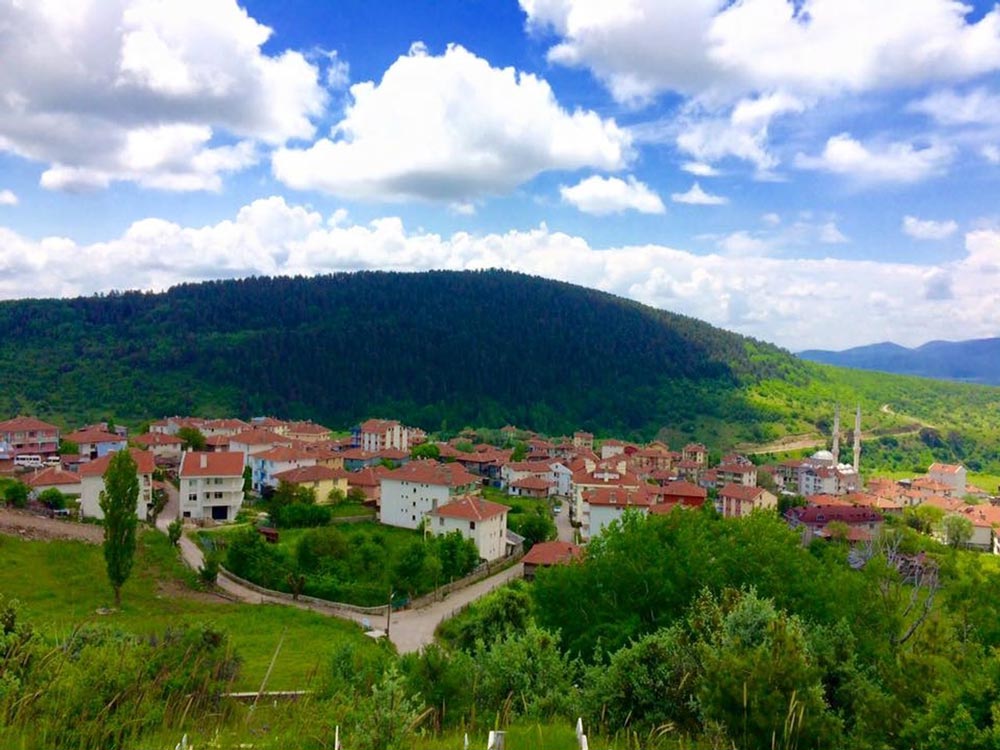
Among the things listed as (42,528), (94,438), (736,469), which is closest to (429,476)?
(42,528)

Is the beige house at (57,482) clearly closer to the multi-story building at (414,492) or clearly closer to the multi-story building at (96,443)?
the multi-story building at (96,443)

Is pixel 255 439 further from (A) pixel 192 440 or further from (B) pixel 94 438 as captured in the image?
(B) pixel 94 438

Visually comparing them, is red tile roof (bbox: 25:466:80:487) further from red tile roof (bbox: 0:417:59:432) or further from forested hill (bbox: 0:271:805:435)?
forested hill (bbox: 0:271:805:435)

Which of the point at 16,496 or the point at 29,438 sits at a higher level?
the point at 29,438

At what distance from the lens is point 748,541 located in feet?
70.1

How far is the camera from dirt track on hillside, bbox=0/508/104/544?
107 ft

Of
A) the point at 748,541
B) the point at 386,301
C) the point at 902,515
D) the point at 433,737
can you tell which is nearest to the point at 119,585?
the point at 748,541

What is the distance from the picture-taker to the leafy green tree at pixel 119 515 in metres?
24.8

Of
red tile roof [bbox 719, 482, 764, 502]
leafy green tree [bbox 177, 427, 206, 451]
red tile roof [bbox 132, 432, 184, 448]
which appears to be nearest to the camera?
red tile roof [bbox 719, 482, 764, 502]

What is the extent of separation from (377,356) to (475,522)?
91.3 metres

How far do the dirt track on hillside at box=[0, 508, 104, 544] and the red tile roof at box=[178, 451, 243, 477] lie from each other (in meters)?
7.04

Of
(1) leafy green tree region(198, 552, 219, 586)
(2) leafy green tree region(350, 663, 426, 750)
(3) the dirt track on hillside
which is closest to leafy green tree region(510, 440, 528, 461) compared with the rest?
(3) the dirt track on hillside

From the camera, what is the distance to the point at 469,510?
39938 millimetres

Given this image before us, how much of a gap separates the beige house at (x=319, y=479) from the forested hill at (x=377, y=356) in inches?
2146
